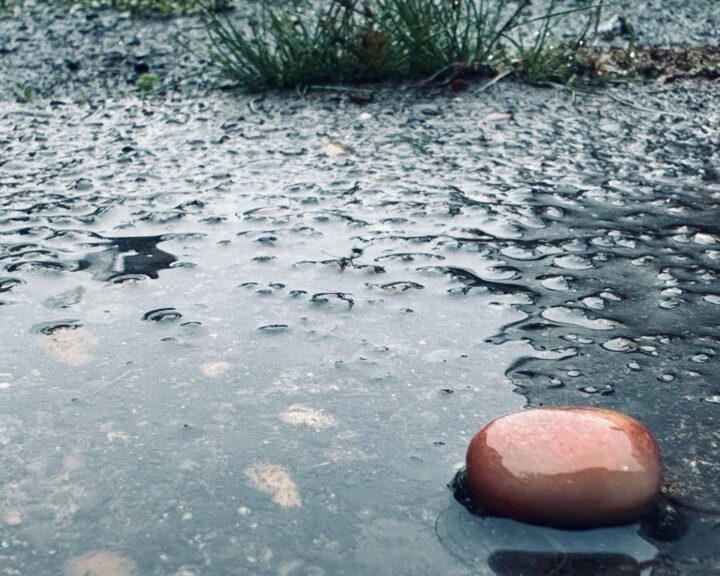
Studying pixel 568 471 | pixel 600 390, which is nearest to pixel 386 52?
pixel 600 390

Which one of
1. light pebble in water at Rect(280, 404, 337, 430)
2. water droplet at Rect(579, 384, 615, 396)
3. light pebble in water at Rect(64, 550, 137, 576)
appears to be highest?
water droplet at Rect(579, 384, 615, 396)

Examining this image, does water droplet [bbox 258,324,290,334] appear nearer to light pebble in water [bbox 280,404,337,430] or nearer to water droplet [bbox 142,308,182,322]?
water droplet [bbox 142,308,182,322]

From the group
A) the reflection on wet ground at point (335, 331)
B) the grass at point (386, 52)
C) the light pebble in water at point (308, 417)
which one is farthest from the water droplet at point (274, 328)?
the grass at point (386, 52)

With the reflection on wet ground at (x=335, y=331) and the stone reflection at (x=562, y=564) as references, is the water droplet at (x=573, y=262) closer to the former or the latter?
the reflection on wet ground at (x=335, y=331)

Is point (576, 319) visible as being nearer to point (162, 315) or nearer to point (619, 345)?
point (619, 345)

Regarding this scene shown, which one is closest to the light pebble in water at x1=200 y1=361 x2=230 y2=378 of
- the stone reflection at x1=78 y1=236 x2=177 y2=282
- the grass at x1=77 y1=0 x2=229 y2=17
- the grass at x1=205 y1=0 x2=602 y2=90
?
the stone reflection at x1=78 y1=236 x2=177 y2=282

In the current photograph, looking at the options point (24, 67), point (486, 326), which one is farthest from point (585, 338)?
point (24, 67)

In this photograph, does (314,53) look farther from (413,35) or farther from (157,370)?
(157,370)
